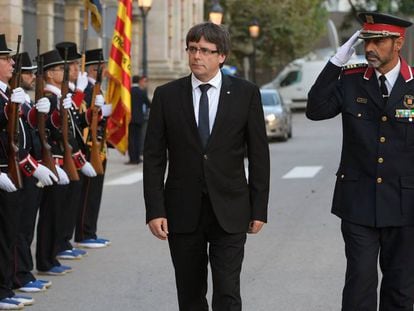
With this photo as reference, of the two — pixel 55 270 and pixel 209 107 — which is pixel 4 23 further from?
pixel 209 107

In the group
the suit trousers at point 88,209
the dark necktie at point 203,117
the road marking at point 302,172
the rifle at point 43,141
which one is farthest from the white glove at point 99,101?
the road marking at point 302,172

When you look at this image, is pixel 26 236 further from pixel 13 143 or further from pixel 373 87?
pixel 373 87

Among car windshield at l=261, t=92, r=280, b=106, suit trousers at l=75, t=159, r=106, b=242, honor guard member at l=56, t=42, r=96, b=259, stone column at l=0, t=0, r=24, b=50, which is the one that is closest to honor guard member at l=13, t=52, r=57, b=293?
honor guard member at l=56, t=42, r=96, b=259

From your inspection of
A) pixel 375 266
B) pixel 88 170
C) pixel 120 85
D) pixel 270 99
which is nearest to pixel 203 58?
pixel 375 266

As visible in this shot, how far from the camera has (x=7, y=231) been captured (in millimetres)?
9125

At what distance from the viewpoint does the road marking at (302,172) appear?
837 inches

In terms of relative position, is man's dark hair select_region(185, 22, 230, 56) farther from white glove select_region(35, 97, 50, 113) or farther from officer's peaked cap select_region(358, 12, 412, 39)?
white glove select_region(35, 97, 50, 113)

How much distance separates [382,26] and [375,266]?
1.35 metres

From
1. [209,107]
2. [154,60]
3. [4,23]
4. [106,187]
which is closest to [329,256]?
[209,107]

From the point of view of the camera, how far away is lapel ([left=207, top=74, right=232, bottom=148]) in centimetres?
677

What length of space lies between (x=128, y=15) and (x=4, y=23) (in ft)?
19.1

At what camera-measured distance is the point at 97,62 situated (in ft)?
41.5

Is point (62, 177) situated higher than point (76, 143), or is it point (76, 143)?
point (76, 143)

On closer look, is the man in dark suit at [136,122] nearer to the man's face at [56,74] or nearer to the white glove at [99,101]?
the white glove at [99,101]
